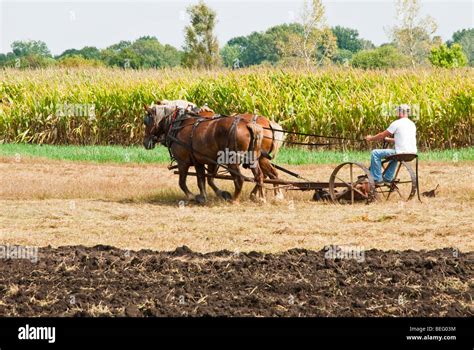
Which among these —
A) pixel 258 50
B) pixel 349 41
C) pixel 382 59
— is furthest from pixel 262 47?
pixel 382 59

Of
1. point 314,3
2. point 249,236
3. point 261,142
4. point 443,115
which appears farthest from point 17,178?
point 314,3

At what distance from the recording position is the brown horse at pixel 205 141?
1700 centimetres

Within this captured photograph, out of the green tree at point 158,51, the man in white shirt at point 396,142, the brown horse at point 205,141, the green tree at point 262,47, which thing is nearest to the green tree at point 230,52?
the green tree at point 262,47

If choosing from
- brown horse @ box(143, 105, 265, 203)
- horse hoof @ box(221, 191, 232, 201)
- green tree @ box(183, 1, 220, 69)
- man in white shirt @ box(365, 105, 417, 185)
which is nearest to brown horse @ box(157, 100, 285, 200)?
horse hoof @ box(221, 191, 232, 201)

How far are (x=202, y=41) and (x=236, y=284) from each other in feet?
144

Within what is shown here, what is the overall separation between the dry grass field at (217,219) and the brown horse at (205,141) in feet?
1.99

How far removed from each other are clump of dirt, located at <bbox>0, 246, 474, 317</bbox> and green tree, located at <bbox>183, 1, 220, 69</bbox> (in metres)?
40.0

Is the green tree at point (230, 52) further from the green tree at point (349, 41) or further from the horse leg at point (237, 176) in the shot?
the horse leg at point (237, 176)

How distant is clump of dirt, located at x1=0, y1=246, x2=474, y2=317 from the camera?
9617mm

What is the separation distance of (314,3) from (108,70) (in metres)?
26.4

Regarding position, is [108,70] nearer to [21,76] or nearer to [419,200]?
[21,76]

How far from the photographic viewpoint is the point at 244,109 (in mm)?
28797

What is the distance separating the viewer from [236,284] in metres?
10.6

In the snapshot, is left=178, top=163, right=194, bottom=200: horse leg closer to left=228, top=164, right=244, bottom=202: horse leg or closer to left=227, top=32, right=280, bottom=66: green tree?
left=228, top=164, right=244, bottom=202: horse leg
